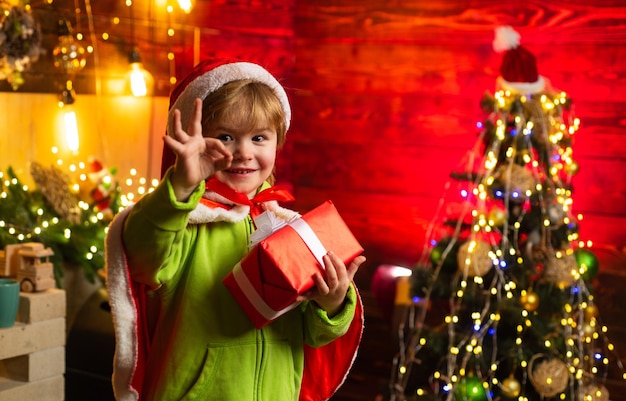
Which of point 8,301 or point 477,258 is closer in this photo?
point 8,301

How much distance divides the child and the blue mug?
0.84 m

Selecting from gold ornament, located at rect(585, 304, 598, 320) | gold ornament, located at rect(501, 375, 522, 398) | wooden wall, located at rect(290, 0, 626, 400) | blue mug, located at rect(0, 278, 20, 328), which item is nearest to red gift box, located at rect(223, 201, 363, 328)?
blue mug, located at rect(0, 278, 20, 328)

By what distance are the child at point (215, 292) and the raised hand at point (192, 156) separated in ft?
0.27


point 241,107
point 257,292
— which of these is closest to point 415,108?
point 241,107

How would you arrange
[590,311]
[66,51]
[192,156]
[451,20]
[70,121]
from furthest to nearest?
1. [451,20]
2. [70,121]
3. [66,51]
4. [590,311]
5. [192,156]

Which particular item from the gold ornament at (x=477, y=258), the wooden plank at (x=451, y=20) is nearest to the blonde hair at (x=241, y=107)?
the gold ornament at (x=477, y=258)

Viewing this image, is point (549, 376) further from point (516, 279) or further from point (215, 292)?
point (215, 292)

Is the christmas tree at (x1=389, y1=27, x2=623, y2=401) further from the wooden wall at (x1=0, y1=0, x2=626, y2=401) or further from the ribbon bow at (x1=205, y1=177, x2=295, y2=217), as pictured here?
the ribbon bow at (x1=205, y1=177, x2=295, y2=217)

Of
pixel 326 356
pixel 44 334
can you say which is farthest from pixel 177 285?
pixel 44 334

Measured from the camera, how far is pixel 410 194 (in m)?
3.84

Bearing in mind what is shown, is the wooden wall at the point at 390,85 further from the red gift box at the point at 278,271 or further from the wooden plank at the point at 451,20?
the red gift box at the point at 278,271

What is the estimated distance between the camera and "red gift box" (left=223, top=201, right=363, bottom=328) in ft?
4.87

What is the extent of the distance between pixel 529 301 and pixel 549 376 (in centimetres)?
25

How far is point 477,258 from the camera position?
293 centimetres
